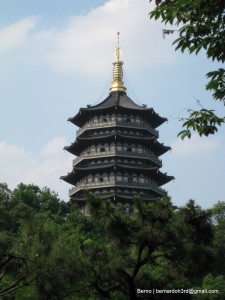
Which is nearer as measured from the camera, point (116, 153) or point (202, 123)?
point (202, 123)

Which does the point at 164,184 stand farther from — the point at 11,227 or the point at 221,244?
the point at 11,227

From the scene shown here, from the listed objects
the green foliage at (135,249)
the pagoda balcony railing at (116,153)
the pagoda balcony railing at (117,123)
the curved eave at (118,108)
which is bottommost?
the green foliage at (135,249)

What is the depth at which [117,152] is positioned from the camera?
46.3 meters

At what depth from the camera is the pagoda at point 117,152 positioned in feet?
149

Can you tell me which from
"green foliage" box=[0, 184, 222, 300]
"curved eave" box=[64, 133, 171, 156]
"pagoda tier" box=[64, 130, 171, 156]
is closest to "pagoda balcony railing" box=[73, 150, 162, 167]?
"pagoda tier" box=[64, 130, 171, 156]

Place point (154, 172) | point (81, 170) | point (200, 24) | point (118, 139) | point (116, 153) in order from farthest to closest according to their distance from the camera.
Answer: point (118, 139) → point (154, 172) → point (81, 170) → point (116, 153) → point (200, 24)

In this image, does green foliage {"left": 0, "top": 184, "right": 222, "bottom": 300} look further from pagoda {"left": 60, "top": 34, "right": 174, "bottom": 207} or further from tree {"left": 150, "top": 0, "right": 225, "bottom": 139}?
pagoda {"left": 60, "top": 34, "right": 174, "bottom": 207}

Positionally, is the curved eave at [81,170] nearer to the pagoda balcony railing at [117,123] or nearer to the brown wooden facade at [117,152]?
the brown wooden facade at [117,152]

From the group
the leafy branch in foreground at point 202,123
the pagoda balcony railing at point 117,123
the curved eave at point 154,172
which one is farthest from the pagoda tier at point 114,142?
the leafy branch in foreground at point 202,123

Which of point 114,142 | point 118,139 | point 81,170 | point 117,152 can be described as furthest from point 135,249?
point 114,142

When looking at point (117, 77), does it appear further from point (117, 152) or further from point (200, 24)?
point (200, 24)

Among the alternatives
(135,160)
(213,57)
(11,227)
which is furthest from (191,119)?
(135,160)

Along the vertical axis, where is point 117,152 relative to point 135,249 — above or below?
above

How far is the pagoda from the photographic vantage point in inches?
1794
